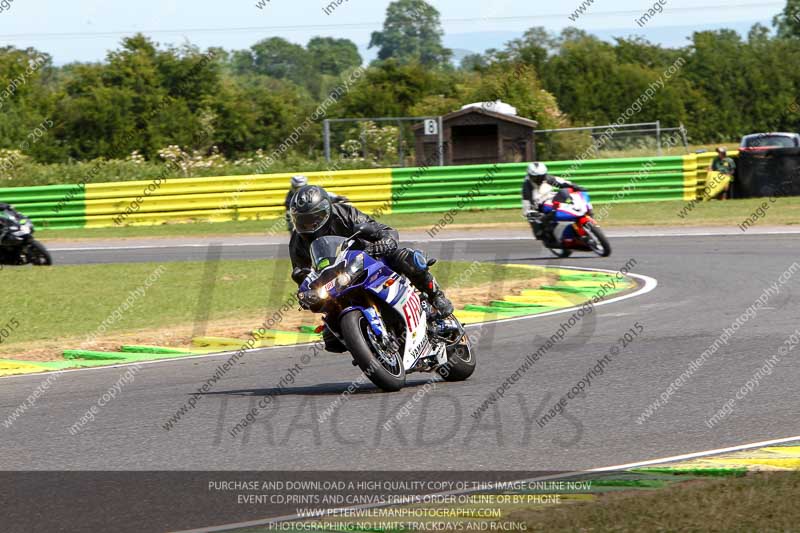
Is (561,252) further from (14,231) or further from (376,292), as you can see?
(376,292)

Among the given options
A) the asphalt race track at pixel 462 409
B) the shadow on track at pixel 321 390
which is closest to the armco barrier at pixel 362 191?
the asphalt race track at pixel 462 409

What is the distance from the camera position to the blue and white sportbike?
802 centimetres

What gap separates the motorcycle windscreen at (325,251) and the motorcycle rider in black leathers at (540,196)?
1094 centimetres

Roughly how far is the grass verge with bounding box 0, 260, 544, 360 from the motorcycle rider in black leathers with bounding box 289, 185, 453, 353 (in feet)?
13.1

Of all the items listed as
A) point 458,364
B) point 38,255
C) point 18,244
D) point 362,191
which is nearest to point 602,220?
point 362,191

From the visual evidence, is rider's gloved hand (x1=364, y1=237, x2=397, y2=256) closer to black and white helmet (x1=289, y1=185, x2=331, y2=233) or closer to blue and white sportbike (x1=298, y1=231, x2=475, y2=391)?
blue and white sportbike (x1=298, y1=231, x2=475, y2=391)

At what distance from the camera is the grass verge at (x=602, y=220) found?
24.7 metres

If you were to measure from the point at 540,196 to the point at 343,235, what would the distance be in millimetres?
10919

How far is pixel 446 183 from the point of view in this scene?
29125 millimetres

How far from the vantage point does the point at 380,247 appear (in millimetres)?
8273

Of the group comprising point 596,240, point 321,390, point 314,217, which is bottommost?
point 596,240

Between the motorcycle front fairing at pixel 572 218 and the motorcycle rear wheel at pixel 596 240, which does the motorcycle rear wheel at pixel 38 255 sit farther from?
the motorcycle rear wheel at pixel 596 240

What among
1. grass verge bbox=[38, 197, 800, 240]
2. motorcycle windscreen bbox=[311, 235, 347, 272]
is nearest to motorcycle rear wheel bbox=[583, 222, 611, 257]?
grass verge bbox=[38, 197, 800, 240]

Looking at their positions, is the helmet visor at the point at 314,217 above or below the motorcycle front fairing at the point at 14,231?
above
